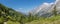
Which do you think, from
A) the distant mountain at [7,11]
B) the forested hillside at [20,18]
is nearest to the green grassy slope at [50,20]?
the forested hillside at [20,18]

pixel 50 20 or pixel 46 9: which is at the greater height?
pixel 46 9

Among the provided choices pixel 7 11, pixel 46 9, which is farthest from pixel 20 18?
pixel 46 9

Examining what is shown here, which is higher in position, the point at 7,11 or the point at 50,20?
the point at 7,11

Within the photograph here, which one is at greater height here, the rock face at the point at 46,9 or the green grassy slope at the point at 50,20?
the rock face at the point at 46,9

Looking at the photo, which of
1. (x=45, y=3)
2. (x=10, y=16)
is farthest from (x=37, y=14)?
(x=10, y=16)

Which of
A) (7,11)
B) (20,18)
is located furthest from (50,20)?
(7,11)

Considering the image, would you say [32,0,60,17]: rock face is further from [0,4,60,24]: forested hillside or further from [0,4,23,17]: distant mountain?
[0,4,23,17]: distant mountain

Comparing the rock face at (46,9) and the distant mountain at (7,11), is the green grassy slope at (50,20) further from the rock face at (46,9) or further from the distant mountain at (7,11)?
the distant mountain at (7,11)

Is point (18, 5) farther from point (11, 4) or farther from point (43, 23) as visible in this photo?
point (43, 23)

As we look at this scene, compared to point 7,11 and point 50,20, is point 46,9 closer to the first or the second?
point 50,20

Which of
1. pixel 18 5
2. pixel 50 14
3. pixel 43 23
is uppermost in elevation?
pixel 18 5

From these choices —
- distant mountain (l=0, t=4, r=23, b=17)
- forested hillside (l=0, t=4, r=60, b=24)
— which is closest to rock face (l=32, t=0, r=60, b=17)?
forested hillside (l=0, t=4, r=60, b=24)
